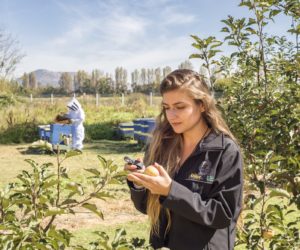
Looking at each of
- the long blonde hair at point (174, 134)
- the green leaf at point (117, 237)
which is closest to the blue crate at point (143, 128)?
the long blonde hair at point (174, 134)

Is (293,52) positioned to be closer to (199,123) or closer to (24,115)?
(199,123)

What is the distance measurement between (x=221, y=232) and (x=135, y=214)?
3885 mm

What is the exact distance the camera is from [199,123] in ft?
5.54

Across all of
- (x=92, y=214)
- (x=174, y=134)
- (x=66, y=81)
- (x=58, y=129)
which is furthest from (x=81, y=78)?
(x=174, y=134)

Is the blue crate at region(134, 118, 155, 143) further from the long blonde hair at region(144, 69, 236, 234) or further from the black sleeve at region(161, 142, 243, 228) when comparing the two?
the black sleeve at region(161, 142, 243, 228)

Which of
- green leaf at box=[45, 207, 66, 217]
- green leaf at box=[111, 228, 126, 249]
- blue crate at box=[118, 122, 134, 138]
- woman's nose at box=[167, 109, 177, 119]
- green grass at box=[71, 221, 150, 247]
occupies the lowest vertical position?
green grass at box=[71, 221, 150, 247]

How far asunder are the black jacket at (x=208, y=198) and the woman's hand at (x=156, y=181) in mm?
42

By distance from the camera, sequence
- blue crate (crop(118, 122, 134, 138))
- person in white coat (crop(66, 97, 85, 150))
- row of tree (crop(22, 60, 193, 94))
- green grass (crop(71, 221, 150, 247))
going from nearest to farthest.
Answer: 1. green grass (crop(71, 221, 150, 247))
2. person in white coat (crop(66, 97, 85, 150))
3. blue crate (crop(118, 122, 134, 138))
4. row of tree (crop(22, 60, 193, 94))

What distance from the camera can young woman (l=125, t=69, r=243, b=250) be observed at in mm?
1422

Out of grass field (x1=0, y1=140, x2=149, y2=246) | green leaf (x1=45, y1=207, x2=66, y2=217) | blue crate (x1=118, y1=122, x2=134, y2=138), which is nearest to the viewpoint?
green leaf (x1=45, y1=207, x2=66, y2=217)

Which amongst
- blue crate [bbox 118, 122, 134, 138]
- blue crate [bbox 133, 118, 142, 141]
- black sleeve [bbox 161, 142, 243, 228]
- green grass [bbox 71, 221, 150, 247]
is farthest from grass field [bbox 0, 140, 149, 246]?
blue crate [bbox 118, 122, 134, 138]

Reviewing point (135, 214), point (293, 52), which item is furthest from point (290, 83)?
point (135, 214)

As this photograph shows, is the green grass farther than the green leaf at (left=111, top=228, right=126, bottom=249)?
Yes

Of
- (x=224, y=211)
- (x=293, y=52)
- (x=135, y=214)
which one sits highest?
(x=293, y=52)
